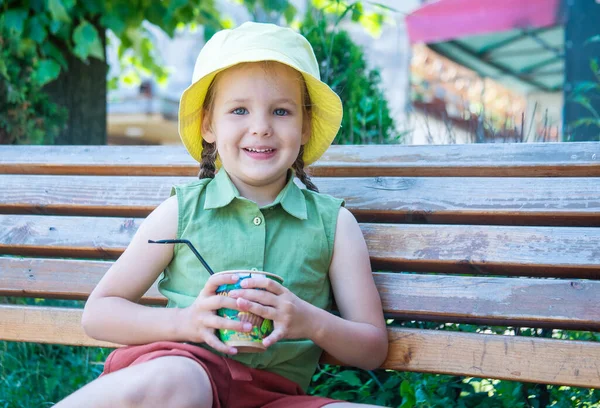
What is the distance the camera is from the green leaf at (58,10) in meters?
4.07

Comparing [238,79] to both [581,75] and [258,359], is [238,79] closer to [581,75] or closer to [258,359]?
[258,359]

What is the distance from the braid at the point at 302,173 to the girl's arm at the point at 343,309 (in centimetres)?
16

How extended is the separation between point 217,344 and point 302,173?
0.71 metres

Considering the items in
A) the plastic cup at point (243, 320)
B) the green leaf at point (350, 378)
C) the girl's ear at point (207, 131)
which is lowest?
the green leaf at point (350, 378)

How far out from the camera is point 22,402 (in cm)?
261

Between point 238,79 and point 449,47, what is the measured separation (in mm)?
6336

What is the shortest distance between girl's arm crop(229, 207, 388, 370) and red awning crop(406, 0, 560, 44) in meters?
4.42

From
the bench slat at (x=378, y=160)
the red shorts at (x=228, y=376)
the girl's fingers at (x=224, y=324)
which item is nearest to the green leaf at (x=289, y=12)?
the bench slat at (x=378, y=160)

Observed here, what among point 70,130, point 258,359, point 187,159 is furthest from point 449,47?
point 258,359

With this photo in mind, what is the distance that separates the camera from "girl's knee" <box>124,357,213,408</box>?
1605mm

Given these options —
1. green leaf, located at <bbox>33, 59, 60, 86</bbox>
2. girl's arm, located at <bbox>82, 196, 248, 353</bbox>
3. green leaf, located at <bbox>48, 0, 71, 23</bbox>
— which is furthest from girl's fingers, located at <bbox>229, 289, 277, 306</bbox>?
green leaf, located at <bbox>48, 0, 71, 23</bbox>

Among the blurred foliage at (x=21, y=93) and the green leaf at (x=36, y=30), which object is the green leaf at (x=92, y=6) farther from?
the blurred foliage at (x=21, y=93)

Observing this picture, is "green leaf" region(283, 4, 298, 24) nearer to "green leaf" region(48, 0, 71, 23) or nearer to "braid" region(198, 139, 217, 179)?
"green leaf" region(48, 0, 71, 23)

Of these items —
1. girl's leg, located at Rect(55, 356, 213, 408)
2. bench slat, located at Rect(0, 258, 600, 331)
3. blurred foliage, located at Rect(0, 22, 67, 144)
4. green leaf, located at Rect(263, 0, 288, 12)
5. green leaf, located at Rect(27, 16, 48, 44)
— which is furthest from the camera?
green leaf, located at Rect(263, 0, 288, 12)
